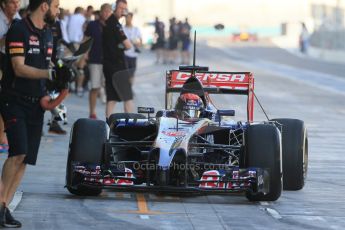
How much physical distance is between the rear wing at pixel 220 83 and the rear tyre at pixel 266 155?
1.80 metres

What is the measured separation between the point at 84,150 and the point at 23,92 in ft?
6.74

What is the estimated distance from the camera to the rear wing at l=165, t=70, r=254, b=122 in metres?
13.2

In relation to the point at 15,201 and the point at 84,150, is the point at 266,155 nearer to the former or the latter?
the point at 84,150

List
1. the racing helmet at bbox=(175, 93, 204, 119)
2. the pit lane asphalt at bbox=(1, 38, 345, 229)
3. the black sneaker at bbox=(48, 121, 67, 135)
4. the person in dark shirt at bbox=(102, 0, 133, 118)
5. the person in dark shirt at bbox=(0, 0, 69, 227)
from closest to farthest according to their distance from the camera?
the person in dark shirt at bbox=(0, 0, 69, 227) → the pit lane asphalt at bbox=(1, 38, 345, 229) → the racing helmet at bbox=(175, 93, 204, 119) → the black sneaker at bbox=(48, 121, 67, 135) → the person in dark shirt at bbox=(102, 0, 133, 118)

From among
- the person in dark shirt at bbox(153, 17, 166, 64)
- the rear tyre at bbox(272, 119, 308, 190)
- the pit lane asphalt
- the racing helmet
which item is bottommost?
the pit lane asphalt

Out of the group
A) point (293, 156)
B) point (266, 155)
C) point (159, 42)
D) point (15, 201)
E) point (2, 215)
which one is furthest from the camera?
point (159, 42)

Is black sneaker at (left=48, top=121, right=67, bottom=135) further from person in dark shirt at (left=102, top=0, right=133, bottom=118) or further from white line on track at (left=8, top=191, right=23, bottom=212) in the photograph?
white line on track at (left=8, top=191, right=23, bottom=212)

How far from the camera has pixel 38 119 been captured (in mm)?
9391

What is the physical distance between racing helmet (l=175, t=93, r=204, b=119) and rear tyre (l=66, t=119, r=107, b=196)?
3.49 feet

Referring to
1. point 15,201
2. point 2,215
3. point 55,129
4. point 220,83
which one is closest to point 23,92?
point 2,215

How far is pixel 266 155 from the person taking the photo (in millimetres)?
11109

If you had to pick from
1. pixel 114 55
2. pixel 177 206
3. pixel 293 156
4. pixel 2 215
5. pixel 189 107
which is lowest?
pixel 177 206

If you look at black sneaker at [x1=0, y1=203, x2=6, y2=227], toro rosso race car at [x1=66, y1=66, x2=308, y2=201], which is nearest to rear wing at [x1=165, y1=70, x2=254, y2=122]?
toro rosso race car at [x1=66, y1=66, x2=308, y2=201]

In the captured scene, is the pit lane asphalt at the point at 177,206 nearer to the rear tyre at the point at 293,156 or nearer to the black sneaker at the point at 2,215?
the rear tyre at the point at 293,156
